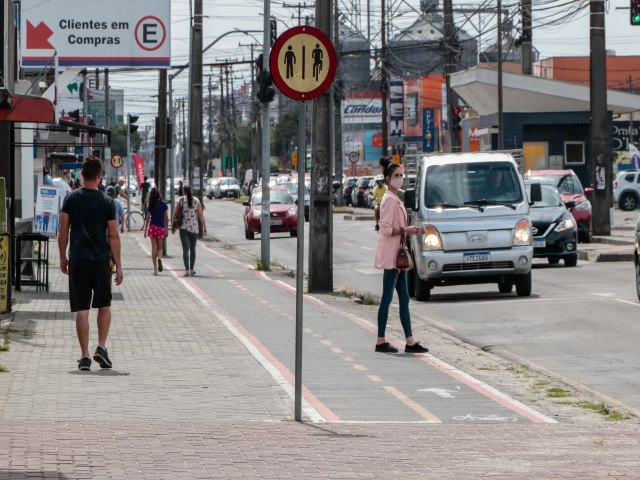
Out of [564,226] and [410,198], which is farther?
[564,226]

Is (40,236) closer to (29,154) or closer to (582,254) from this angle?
(29,154)

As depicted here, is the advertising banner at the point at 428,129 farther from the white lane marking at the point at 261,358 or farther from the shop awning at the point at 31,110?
the shop awning at the point at 31,110

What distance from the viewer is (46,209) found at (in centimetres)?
2572

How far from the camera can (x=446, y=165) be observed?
21828mm

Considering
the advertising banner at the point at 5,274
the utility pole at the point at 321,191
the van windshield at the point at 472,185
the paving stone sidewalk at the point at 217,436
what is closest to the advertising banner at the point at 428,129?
the utility pole at the point at 321,191

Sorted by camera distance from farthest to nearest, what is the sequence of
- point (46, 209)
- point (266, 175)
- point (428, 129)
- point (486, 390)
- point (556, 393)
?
point (428, 129) → point (266, 175) → point (46, 209) → point (486, 390) → point (556, 393)

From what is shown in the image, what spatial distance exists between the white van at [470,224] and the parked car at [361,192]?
5129 centimetres

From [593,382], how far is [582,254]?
18.1 m

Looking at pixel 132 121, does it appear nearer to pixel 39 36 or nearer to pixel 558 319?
pixel 39 36

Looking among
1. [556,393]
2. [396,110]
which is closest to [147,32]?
[556,393]

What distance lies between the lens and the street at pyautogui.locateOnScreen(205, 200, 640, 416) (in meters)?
13.5

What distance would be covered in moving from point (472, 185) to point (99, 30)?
17.0m

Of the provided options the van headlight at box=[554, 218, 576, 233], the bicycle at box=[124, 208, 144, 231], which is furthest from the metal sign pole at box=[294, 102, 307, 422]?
the bicycle at box=[124, 208, 144, 231]

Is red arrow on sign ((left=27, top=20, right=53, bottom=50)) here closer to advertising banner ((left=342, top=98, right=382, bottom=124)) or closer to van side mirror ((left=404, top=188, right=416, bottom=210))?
van side mirror ((left=404, top=188, right=416, bottom=210))
